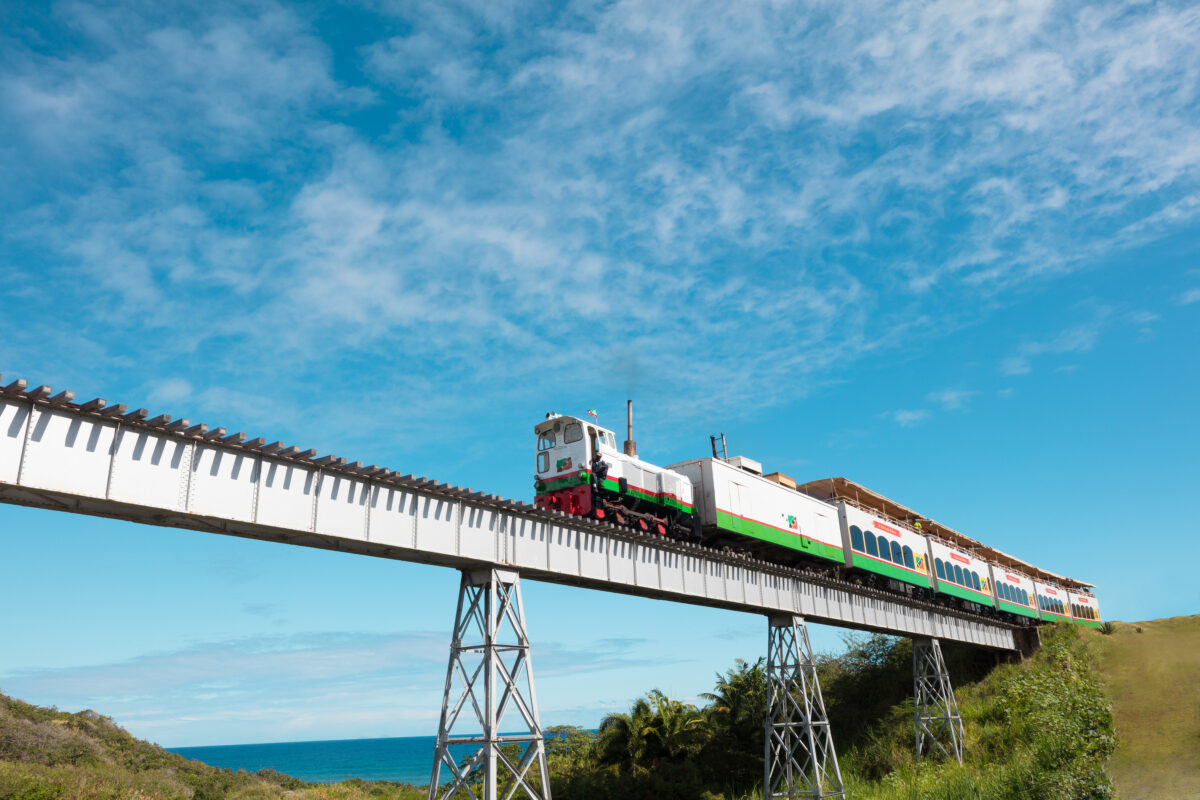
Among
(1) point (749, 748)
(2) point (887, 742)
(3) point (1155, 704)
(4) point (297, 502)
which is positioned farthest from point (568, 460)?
(3) point (1155, 704)

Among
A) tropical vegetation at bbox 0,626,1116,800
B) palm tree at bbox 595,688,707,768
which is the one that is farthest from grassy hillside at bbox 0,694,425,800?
palm tree at bbox 595,688,707,768

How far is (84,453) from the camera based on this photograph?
41.0 feet

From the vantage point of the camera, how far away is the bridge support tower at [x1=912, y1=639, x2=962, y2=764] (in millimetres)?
35125

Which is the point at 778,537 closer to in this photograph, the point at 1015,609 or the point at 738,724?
the point at 738,724

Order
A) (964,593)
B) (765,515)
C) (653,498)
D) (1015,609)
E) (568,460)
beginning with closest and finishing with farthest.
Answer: (568,460)
(653,498)
(765,515)
(964,593)
(1015,609)

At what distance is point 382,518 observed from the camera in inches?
650

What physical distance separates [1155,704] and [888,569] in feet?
42.1

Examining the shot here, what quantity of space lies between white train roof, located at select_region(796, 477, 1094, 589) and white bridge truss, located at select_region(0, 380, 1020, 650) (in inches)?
465

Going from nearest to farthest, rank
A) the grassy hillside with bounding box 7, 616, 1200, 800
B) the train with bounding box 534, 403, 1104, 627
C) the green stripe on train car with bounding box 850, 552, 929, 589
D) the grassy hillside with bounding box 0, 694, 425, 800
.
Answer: the train with bounding box 534, 403, 1104, 627
the grassy hillside with bounding box 0, 694, 425, 800
the grassy hillside with bounding box 7, 616, 1200, 800
the green stripe on train car with bounding box 850, 552, 929, 589

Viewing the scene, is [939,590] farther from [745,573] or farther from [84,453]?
[84,453]

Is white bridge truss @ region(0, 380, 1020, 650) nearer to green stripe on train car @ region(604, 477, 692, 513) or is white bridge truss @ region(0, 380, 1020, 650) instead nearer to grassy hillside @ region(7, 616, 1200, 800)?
green stripe on train car @ region(604, 477, 692, 513)

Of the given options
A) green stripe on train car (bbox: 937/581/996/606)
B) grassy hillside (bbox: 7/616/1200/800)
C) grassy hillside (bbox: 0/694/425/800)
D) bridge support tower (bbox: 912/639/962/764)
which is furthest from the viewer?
green stripe on train car (bbox: 937/581/996/606)

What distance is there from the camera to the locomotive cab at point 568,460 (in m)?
24.0

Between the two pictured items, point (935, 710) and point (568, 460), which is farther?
point (935, 710)
